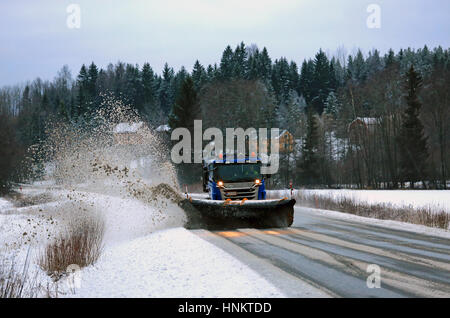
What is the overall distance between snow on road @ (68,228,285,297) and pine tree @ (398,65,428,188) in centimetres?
4502

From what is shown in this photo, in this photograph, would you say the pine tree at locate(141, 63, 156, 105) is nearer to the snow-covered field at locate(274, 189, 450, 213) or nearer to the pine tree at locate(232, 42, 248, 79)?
the pine tree at locate(232, 42, 248, 79)

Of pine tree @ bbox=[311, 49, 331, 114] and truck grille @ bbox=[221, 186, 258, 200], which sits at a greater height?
pine tree @ bbox=[311, 49, 331, 114]

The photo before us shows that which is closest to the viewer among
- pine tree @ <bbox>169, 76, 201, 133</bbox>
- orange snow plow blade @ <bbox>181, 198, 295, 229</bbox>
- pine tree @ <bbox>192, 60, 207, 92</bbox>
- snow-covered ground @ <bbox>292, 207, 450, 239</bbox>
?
snow-covered ground @ <bbox>292, 207, 450, 239</bbox>

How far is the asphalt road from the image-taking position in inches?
233

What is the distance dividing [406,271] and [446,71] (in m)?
57.0

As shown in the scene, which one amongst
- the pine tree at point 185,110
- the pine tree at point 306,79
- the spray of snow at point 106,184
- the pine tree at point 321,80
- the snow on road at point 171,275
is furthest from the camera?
the pine tree at point 306,79

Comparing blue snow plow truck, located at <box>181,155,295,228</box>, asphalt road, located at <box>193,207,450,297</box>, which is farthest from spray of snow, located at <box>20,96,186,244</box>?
asphalt road, located at <box>193,207,450,297</box>

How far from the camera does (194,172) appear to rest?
53.1m

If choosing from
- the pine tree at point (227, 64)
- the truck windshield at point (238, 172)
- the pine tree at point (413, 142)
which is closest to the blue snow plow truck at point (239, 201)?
the truck windshield at point (238, 172)

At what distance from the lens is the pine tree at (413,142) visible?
1895 inches

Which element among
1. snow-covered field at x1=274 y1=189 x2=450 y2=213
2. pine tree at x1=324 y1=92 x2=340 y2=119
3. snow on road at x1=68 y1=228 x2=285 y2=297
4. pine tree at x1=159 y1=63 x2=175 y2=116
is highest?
pine tree at x1=159 y1=63 x2=175 y2=116

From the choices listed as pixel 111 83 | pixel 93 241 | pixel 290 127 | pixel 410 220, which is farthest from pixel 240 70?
pixel 93 241

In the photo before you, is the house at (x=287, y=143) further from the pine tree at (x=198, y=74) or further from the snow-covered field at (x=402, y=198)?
the pine tree at (x=198, y=74)
